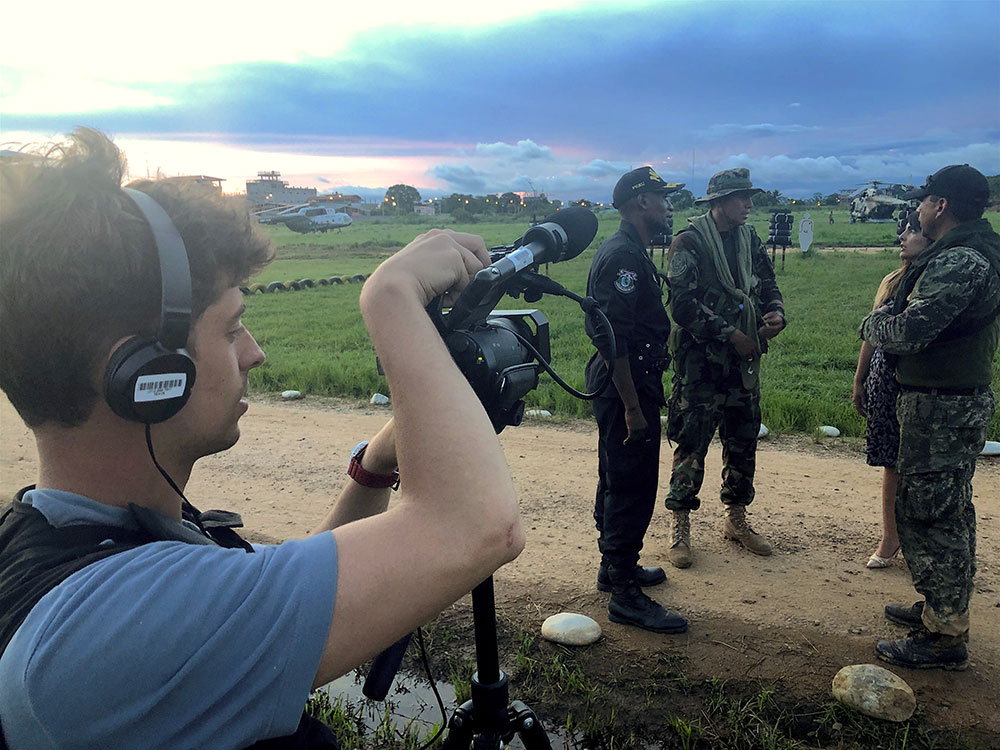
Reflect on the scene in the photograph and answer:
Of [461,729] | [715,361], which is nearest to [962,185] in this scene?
[715,361]

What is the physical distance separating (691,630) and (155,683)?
11.6 feet

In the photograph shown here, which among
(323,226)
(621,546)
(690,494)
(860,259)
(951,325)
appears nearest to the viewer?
(951,325)

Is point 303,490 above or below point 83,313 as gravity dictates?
below

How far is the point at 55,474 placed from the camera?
46.6 inches

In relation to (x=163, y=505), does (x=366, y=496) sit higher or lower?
lower

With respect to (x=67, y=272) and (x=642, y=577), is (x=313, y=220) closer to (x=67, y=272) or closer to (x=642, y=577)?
(x=642, y=577)

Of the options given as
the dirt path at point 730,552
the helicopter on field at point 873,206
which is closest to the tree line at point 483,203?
the helicopter on field at point 873,206

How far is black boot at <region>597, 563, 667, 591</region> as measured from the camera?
14.3 feet

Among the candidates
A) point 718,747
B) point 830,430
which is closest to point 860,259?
point 830,430

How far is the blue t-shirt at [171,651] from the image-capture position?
91cm

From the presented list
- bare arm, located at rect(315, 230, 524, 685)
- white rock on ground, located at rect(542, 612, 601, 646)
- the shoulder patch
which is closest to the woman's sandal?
white rock on ground, located at rect(542, 612, 601, 646)

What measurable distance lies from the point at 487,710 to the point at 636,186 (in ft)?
11.4

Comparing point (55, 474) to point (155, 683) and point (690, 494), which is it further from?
point (690, 494)

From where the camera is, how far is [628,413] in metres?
4.12
